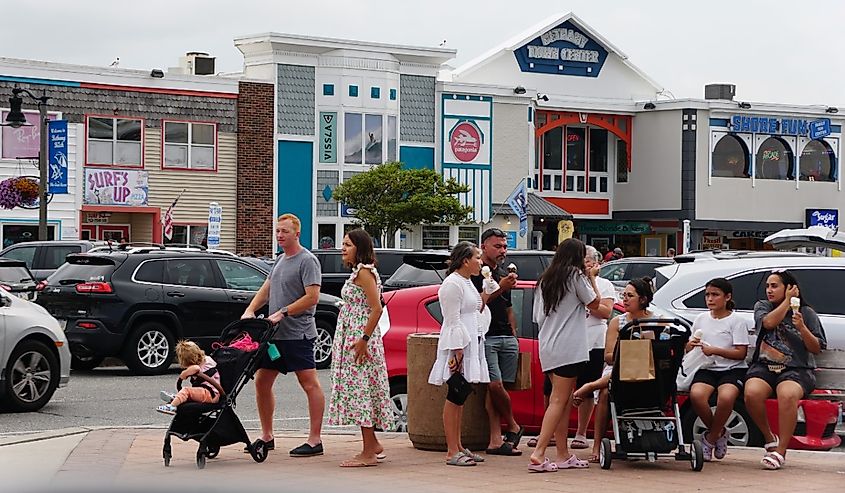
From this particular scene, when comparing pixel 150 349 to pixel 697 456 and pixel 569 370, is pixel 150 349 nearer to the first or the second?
pixel 569 370

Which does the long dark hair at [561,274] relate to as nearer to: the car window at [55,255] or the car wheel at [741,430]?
the car wheel at [741,430]

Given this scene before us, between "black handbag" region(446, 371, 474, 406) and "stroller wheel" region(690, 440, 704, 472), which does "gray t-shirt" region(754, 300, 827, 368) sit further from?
"black handbag" region(446, 371, 474, 406)

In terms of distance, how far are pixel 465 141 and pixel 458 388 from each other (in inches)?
1416

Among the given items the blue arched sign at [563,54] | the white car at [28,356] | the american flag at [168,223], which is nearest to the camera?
the white car at [28,356]

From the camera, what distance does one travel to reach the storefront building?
3756 cm

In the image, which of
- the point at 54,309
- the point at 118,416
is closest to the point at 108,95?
the point at 54,309

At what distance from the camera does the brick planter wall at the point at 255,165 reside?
41438mm

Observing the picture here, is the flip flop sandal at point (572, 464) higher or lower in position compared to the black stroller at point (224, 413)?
lower

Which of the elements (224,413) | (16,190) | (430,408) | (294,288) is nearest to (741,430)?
(430,408)

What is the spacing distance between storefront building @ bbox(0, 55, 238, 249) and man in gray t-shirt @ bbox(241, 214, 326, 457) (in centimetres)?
2745

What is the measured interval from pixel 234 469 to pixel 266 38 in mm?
32833

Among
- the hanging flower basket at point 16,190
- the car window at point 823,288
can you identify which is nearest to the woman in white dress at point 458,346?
the car window at point 823,288

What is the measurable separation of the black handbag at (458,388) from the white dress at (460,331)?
1.5 inches

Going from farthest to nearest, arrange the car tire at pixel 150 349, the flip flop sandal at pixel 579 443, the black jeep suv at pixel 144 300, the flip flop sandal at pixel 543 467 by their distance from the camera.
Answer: the car tire at pixel 150 349 < the black jeep suv at pixel 144 300 < the flip flop sandal at pixel 579 443 < the flip flop sandal at pixel 543 467
